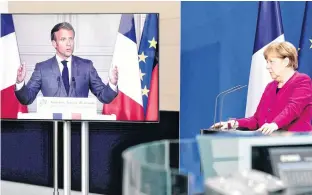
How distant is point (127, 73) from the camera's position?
384cm

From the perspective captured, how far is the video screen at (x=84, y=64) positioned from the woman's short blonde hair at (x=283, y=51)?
946 millimetres

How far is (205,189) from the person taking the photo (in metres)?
1.10

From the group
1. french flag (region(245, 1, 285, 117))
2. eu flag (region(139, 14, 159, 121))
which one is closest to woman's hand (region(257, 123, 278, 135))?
french flag (region(245, 1, 285, 117))

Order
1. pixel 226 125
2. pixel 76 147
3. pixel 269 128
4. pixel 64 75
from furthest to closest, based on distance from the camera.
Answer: pixel 76 147 < pixel 226 125 < pixel 64 75 < pixel 269 128

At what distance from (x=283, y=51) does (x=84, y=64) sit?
5.45ft

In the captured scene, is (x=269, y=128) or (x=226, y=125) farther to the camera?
(x=226, y=125)

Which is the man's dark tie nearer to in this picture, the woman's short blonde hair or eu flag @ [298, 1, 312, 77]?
the woman's short blonde hair

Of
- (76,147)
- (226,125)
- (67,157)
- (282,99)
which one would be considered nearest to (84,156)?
(67,157)

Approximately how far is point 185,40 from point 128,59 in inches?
23.0

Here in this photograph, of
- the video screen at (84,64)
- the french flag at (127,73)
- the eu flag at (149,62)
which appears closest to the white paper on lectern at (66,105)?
the video screen at (84,64)

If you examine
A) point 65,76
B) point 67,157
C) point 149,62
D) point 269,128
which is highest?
point 149,62

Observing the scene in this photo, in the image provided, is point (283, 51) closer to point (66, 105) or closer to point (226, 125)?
point (226, 125)

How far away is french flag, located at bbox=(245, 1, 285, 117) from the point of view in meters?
3.96

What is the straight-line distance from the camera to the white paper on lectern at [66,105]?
Answer: 12.7 feet
